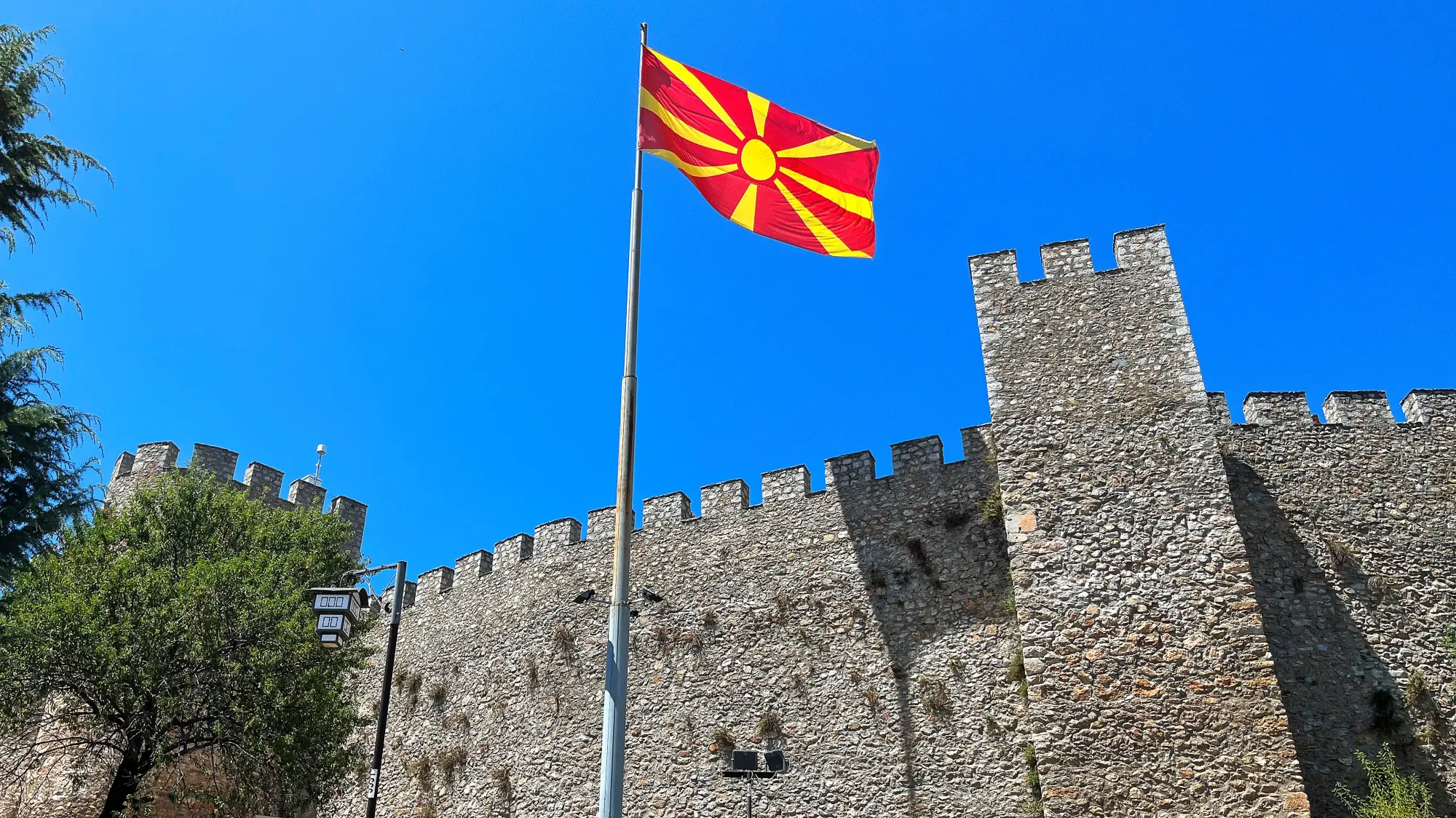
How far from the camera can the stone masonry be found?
41.3ft

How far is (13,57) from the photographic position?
12688 mm

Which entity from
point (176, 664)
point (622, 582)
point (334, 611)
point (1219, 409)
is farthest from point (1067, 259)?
point (176, 664)

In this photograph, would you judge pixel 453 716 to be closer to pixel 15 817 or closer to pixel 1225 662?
pixel 15 817

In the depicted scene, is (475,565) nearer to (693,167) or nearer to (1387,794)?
(693,167)

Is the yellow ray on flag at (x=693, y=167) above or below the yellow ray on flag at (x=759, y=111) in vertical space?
below

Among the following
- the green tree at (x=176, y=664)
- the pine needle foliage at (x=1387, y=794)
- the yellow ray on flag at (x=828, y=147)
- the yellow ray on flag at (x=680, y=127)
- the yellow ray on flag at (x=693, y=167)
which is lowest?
the pine needle foliage at (x=1387, y=794)

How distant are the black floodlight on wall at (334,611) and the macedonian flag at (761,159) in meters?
6.64

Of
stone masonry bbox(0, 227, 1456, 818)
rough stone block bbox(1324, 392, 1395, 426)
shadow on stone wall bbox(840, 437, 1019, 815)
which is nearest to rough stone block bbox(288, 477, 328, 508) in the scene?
stone masonry bbox(0, 227, 1456, 818)

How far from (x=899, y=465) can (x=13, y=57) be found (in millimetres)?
13728

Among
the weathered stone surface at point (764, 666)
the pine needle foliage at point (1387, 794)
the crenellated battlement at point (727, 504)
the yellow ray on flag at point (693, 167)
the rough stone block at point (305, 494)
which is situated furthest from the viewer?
the rough stone block at point (305, 494)

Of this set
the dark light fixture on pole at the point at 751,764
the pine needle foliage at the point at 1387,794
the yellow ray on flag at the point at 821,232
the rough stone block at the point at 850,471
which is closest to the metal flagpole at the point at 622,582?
the yellow ray on flag at the point at 821,232

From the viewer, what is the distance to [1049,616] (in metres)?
13.3

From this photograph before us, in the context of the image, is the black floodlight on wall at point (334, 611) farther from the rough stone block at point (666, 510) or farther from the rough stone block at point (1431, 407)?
the rough stone block at point (1431, 407)

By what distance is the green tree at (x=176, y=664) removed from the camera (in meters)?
15.0
